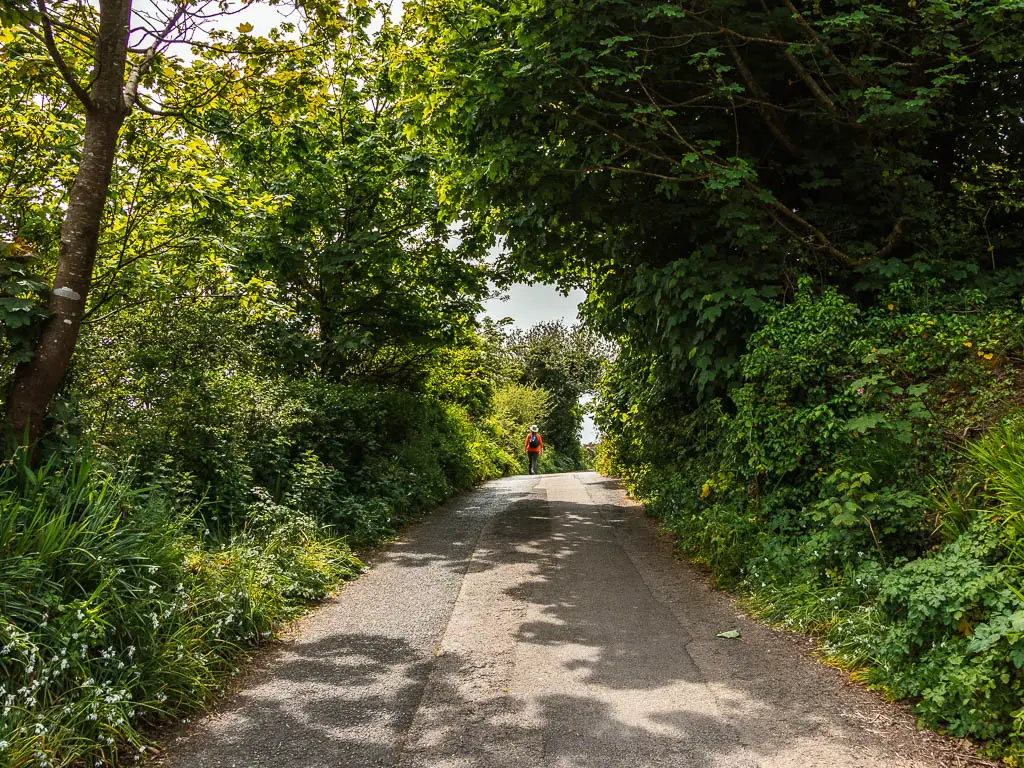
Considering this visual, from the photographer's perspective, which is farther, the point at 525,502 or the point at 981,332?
the point at 525,502

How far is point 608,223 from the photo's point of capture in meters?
8.80

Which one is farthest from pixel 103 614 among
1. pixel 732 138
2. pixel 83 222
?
pixel 732 138

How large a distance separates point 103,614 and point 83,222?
10.4 feet

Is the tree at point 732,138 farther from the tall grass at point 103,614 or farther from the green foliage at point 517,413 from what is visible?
the green foliage at point 517,413

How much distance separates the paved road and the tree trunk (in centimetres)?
289

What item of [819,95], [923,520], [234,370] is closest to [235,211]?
[234,370]

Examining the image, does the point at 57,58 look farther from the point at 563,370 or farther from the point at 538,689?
the point at 563,370

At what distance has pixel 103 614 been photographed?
12.7ft

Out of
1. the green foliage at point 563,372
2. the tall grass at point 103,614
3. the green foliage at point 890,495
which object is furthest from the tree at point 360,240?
the green foliage at point 563,372

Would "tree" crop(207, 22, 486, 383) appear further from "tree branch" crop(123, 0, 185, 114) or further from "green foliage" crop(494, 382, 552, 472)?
"green foliage" crop(494, 382, 552, 472)

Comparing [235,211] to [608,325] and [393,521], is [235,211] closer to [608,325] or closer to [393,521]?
[393,521]

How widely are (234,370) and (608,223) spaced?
5.34m

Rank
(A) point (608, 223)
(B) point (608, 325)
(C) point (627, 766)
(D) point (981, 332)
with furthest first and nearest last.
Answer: (B) point (608, 325) → (A) point (608, 223) → (D) point (981, 332) → (C) point (627, 766)

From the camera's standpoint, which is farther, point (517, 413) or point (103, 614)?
point (517, 413)
